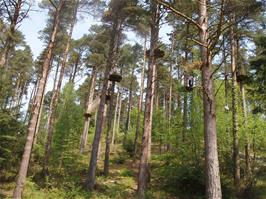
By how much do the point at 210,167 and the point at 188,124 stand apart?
34.6 ft

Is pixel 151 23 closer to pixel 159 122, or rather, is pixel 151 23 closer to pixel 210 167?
pixel 210 167

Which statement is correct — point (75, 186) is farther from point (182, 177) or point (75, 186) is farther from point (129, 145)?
point (129, 145)

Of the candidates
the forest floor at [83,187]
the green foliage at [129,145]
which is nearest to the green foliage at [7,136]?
the forest floor at [83,187]

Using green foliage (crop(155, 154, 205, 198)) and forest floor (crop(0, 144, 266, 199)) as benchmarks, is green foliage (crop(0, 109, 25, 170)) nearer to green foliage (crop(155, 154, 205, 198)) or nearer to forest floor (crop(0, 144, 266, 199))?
forest floor (crop(0, 144, 266, 199))

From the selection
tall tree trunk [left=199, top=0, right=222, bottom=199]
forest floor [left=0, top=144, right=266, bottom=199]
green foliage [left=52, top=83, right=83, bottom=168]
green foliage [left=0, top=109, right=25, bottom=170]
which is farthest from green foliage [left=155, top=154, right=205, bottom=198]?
tall tree trunk [left=199, top=0, right=222, bottom=199]

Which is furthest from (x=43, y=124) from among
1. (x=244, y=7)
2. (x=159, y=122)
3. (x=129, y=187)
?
(x=244, y=7)

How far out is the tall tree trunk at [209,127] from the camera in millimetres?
5085

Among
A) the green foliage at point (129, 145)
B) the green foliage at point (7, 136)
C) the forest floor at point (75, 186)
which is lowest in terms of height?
the forest floor at point (75, 186)

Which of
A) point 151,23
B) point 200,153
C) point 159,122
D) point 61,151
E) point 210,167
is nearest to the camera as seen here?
point 210,167

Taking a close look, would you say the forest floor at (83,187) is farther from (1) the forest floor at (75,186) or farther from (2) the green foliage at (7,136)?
(2) the green foliage at (7,136)

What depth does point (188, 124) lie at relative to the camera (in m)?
15.6

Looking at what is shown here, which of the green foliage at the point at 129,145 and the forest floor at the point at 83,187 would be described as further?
the green foliage at the point at 129,145

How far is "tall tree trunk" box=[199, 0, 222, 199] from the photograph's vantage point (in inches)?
200

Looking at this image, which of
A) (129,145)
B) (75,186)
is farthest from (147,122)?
(129,145)
